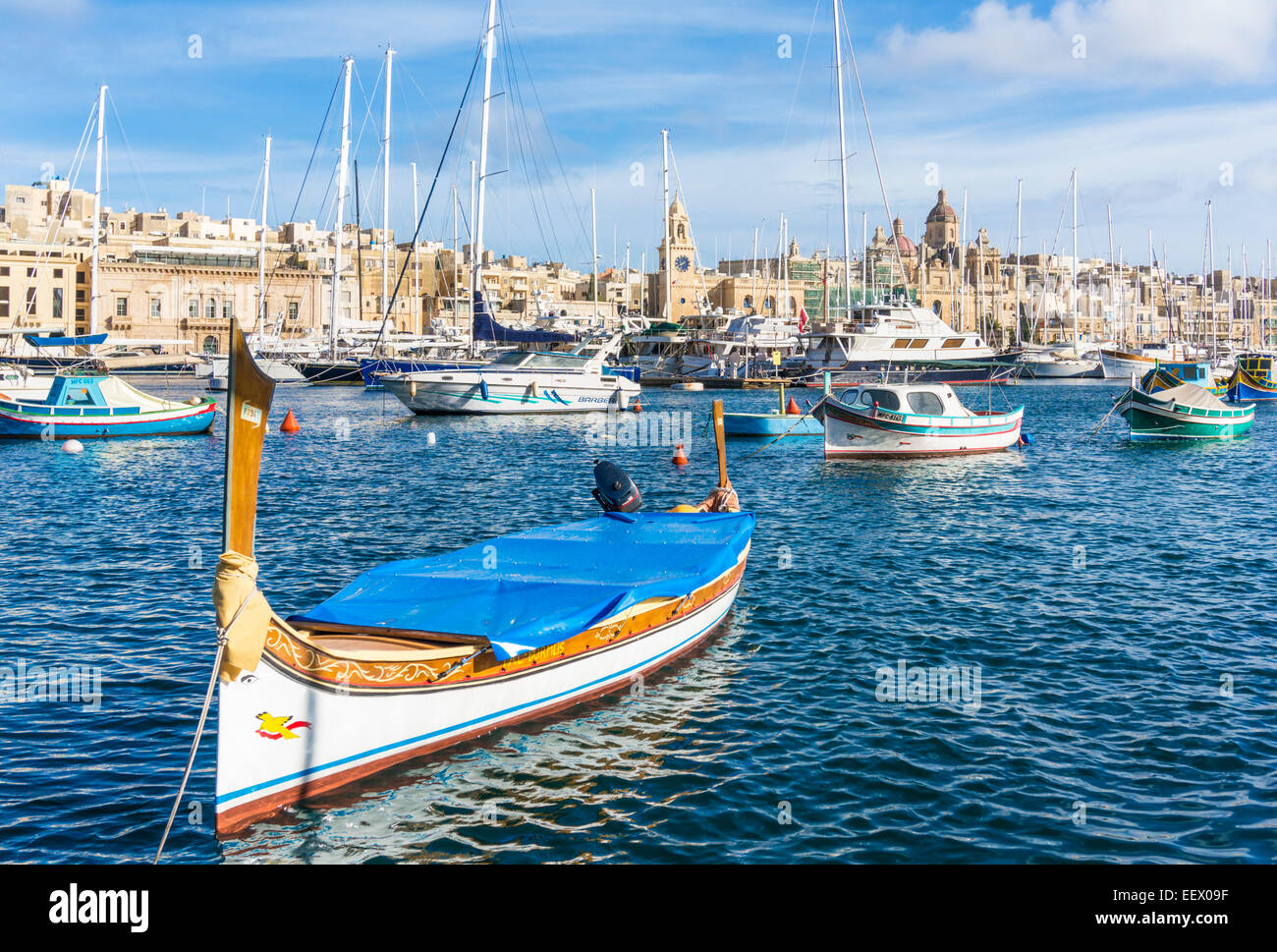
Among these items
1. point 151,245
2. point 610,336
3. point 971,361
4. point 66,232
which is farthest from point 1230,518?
point 66,232

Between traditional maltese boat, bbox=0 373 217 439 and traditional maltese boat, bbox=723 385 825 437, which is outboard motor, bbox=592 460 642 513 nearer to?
traditional maltese boat, bbox=723 385 825 437

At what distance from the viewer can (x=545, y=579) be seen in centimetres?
1238

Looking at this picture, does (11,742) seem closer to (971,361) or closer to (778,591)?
(778,591)

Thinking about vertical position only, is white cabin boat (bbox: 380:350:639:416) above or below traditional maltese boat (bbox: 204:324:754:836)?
above

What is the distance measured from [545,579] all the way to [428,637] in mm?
2376

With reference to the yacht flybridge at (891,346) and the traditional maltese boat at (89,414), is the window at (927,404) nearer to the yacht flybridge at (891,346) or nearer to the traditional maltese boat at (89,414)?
the traditional maltese boat at (89,414)

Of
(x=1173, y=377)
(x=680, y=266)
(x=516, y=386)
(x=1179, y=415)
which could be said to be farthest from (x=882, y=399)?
(x=680, y=266)

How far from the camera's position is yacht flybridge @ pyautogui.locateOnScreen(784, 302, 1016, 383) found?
82.9 metres

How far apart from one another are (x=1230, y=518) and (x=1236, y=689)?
1382 centimetres

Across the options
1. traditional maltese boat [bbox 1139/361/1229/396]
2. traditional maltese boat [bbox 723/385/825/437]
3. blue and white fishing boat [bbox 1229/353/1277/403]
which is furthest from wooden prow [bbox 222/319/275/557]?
blue and white fishing boat [bbox 1229/353/1277/403]

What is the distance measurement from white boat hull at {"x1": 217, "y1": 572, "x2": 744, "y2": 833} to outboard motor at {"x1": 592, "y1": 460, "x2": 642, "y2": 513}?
4244 millimetres

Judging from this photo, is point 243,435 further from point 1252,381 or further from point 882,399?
point 1252,381

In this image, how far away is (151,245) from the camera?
382ft

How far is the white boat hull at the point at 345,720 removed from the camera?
27.1ft
